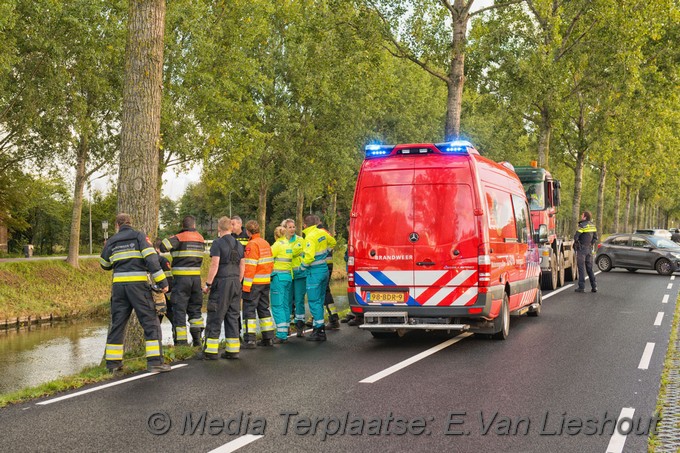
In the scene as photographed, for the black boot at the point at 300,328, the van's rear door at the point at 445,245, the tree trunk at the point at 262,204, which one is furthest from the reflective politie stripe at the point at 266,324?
the tree trunk at the point at 262,204

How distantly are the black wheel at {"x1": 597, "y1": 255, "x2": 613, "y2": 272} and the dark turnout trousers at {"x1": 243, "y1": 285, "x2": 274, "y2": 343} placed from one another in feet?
70.4

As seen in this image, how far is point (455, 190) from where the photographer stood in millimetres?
10469

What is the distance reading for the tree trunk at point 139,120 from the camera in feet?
34.3

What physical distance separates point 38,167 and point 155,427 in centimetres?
3015

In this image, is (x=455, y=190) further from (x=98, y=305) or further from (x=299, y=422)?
Answer: (x=98, y=305)

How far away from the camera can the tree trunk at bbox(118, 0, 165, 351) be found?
1045cm

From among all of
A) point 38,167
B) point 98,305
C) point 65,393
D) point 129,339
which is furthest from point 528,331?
point 38,167

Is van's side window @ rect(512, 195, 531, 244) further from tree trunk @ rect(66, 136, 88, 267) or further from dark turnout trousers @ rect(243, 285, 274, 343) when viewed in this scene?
tree trunk @ rect(66, 136, 88, 267)

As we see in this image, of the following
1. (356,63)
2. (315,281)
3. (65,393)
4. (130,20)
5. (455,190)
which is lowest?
(65,393)

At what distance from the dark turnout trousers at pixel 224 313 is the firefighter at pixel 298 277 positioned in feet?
6.22

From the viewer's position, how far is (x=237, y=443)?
5.81 meters

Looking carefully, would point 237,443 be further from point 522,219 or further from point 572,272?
point 572,272

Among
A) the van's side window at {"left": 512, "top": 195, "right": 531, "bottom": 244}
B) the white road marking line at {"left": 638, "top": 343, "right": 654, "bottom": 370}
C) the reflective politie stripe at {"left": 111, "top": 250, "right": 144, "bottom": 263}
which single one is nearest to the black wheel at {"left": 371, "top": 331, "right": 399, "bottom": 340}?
the van's side window at {"left": 512, "top": 195, "right": 531, "bottom": 244}

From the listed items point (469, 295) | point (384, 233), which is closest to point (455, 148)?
point (384, 233)
